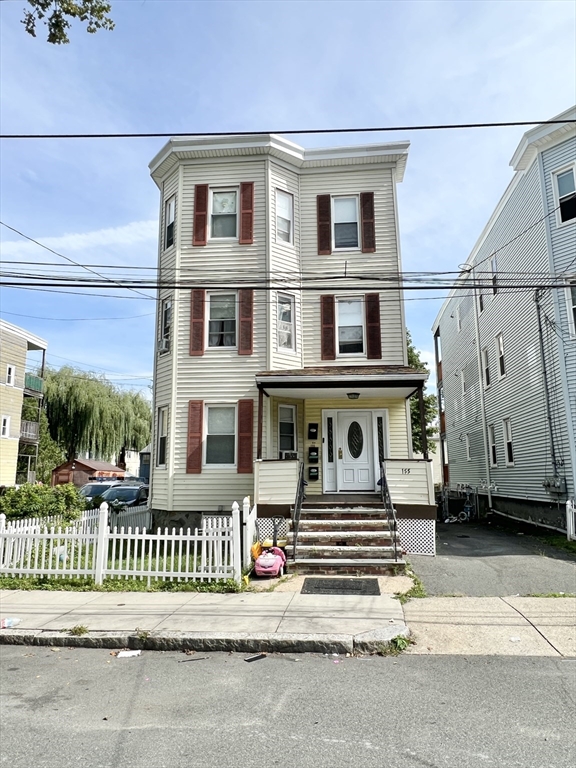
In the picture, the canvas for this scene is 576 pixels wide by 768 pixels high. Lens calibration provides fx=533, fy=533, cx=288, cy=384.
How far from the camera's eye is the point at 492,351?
2112cm

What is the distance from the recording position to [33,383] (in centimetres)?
3519

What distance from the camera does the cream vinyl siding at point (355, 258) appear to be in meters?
14.7

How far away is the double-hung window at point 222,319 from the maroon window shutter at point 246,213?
164cm

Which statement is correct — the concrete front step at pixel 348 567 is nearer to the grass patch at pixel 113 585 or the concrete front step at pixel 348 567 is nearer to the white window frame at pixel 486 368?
the grass patch at pixel 113 585

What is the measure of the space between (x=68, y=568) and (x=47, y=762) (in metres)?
6.29

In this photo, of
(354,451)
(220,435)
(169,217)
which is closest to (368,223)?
(169,217)

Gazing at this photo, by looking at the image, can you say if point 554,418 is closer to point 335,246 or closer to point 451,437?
point 335,246

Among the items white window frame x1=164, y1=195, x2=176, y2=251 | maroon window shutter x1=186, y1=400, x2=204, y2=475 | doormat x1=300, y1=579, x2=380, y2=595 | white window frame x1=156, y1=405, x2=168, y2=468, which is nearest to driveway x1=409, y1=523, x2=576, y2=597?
doormat x1=300, y1=579, x2=380, y2=595

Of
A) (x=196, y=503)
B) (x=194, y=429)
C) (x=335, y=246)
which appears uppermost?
(x=335, y=246)

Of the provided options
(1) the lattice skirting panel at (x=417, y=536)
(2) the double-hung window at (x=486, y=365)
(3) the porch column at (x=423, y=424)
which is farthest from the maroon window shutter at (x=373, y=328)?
(2) the double-hung window at (x=486, y=365)

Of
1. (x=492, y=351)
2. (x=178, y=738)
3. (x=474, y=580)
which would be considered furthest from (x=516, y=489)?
(x=178, y=738)

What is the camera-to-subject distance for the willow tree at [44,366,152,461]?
4019 cm

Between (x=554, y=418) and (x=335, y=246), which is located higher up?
(x=335, y=246)

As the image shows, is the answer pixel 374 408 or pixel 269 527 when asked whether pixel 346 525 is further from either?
pixel 374 408
